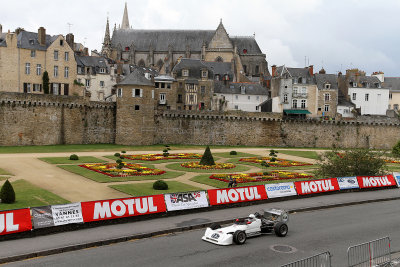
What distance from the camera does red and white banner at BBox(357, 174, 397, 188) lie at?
3631cm

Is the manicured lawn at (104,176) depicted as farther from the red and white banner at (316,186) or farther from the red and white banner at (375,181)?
the red and white banner at (375,181)

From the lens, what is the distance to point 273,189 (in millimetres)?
30766

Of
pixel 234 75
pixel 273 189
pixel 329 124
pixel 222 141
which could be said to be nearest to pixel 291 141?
pixel 329 124

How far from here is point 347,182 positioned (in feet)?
117

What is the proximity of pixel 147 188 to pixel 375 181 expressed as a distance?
739 inches

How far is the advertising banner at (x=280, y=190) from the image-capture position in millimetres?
30555

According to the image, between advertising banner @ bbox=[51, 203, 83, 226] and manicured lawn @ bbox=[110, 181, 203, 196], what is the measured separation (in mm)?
7816

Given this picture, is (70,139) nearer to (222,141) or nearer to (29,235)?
(222,141)

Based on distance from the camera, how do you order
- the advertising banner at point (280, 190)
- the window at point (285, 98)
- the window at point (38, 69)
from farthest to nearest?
the window at point (285, 98) → the window at point (38, 69) → the advertising banner at point (280, 190)

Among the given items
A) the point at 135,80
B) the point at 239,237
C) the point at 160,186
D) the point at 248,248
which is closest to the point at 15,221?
the point at 239,237

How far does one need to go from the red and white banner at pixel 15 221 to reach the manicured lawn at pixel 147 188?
9.90 meters

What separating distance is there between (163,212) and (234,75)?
222 ft

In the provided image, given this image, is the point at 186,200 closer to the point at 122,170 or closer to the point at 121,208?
the point at 121,208

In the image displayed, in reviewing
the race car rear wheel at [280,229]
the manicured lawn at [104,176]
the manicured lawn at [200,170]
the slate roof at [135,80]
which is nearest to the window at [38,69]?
the slate roof at [135,80]
